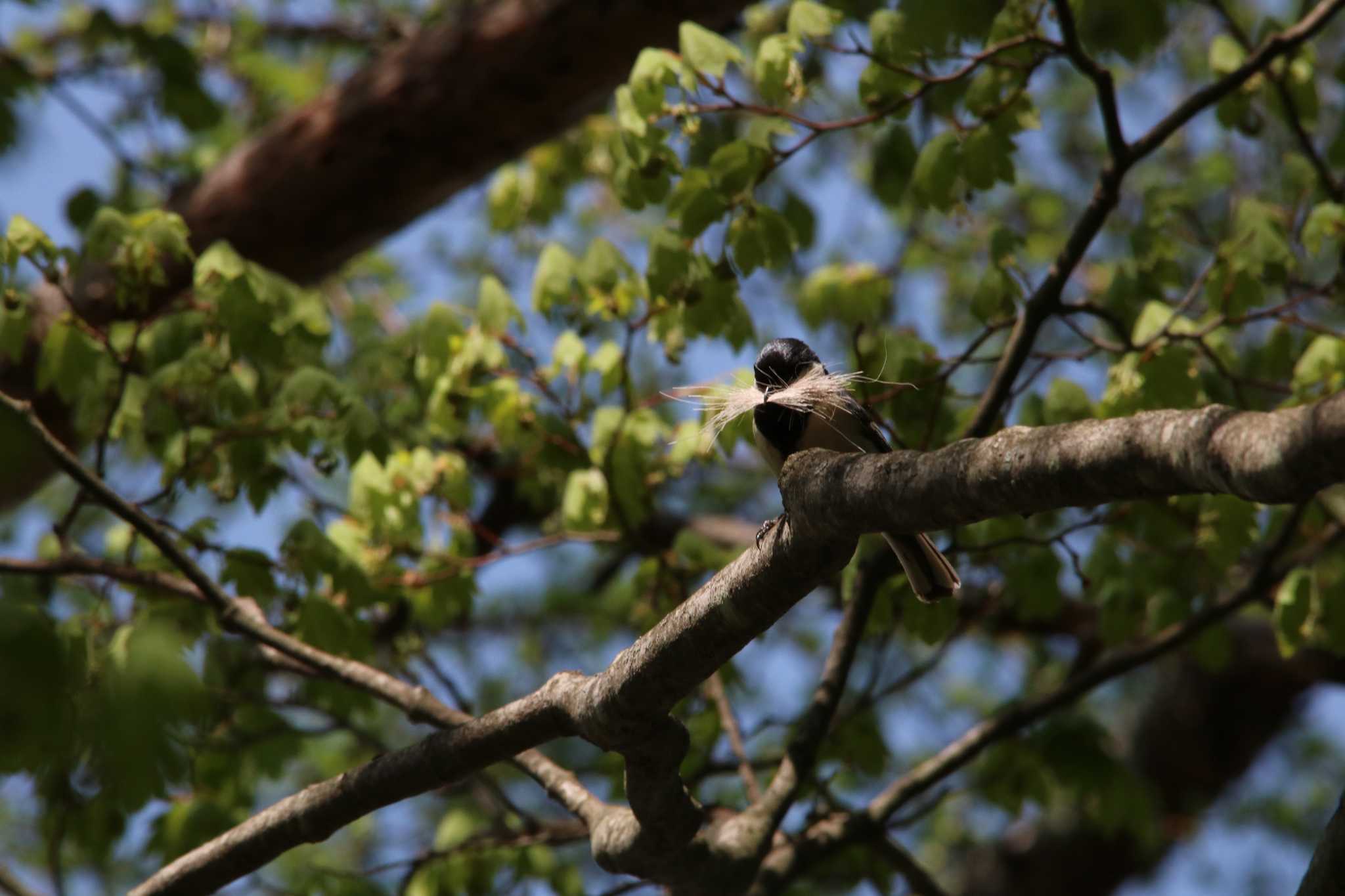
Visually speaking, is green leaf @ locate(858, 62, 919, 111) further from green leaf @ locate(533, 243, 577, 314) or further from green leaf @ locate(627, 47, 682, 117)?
green leaf @ locate(533, 243, 577, 314)

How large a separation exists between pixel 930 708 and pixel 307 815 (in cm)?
485

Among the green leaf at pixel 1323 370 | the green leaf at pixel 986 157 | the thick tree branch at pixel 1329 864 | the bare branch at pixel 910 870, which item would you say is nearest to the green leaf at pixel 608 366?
the green leaf at pixel 986 157

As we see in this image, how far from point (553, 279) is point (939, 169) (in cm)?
123

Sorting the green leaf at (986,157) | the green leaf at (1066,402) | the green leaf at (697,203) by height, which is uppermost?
the green leaf at (697,203)

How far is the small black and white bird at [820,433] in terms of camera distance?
331 cm

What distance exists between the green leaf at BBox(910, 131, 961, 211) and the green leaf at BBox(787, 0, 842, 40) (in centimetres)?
43

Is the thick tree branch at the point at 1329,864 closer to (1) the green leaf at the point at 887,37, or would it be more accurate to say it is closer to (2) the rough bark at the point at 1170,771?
(1) the green leaf at the point at 887,37

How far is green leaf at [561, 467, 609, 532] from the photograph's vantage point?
4156 mm

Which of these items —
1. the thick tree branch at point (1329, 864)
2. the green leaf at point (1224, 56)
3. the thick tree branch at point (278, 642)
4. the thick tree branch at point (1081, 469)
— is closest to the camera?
the thick tree branch at point (1081, 469)

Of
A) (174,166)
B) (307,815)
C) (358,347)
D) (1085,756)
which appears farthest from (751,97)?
(307,815)

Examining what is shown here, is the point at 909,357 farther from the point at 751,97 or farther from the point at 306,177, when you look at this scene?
the point at 751,97

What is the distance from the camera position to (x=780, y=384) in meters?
3.28

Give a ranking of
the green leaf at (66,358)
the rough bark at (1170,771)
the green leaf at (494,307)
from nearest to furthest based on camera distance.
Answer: the green leaf at (66,358) < the green leaf at (494,307) < the rough bark at (1170,771)

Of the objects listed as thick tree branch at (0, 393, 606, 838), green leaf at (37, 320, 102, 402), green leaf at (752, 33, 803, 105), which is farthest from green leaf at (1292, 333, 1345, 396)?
green leaf at (37, 320, 102, 402)
